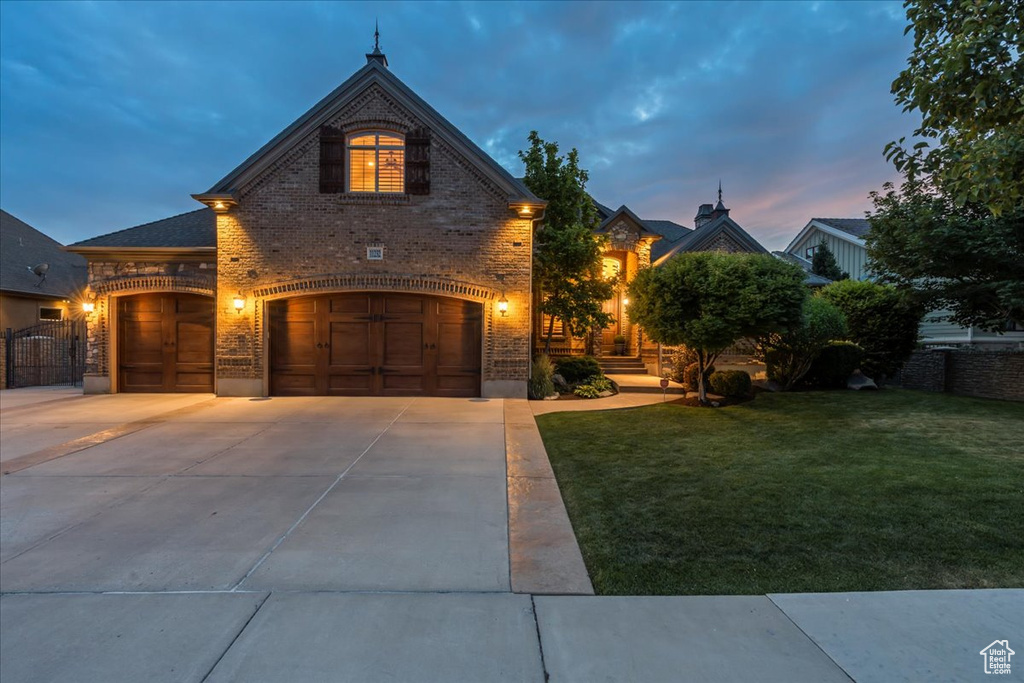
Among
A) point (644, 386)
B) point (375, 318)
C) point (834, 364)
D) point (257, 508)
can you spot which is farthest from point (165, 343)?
point (834, 364)

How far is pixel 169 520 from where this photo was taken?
441cm

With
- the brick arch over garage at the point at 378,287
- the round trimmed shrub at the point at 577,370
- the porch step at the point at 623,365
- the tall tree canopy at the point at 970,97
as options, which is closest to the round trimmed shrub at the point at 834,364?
the porch step at the point at 623,365

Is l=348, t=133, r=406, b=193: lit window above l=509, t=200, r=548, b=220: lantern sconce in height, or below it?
above

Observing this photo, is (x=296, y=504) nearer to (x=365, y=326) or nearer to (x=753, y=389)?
(x=365, y=326)

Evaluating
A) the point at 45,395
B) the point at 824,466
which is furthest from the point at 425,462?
the point at 45,395

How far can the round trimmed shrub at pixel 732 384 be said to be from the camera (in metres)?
11.6

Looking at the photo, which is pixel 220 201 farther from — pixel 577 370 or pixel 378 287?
pixel 577 370

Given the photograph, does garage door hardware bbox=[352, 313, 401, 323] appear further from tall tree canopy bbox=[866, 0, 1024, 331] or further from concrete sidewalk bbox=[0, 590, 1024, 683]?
tall tree canopy bbox=[866, 0, 1024, 331]

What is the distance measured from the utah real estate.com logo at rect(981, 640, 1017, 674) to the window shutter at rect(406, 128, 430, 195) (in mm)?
11781

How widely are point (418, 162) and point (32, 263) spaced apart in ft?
→ 56.1

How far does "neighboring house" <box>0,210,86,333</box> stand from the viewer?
1673cm

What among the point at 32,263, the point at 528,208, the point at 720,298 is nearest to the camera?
the point at 720,298

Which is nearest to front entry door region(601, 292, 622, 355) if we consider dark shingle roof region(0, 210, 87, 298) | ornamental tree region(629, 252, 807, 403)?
ornamental tree region(629, 252, 807, 403)

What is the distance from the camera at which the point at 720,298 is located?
9867 millimetres
